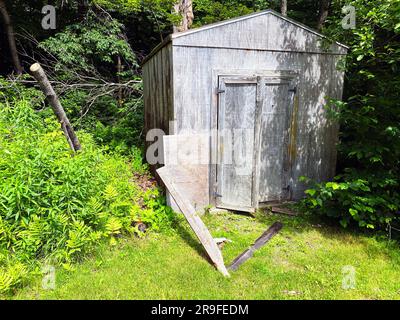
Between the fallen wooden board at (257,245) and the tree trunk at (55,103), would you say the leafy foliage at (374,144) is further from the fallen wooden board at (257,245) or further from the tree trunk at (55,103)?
the tree trunk at (55,103)

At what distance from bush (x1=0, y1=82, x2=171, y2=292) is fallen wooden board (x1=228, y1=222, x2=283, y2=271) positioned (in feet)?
3.89

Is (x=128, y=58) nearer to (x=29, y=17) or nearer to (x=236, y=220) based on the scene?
(x=29, y=17)

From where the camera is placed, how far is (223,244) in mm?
3574

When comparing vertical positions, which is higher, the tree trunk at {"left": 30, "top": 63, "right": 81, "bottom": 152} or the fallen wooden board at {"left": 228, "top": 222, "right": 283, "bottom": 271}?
the tree trunk at {"left": 30, "top": 63, "right": 81, "bottom": 152}

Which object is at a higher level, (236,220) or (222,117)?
(222,117)

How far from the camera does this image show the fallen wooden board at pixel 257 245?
3.15 metres

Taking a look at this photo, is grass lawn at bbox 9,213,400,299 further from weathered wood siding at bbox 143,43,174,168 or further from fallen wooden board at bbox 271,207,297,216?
weathered wood siding at bbox 143,43,174,168

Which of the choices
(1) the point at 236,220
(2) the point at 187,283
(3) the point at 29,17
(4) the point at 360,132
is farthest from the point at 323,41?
(3) the point at 29,17

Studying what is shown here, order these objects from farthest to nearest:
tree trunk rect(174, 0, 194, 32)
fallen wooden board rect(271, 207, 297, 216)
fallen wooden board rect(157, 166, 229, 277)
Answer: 1. tree trunk rect(174, 0, 194, 32)
2. fallen wooden board rect(271, 207, 297, 216)
3. fallen wooden board rect(157, 166, 229, 277)

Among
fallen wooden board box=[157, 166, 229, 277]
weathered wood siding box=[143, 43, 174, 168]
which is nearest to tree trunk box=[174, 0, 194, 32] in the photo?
weathered wood siding box=[143, 43, 174, 168]

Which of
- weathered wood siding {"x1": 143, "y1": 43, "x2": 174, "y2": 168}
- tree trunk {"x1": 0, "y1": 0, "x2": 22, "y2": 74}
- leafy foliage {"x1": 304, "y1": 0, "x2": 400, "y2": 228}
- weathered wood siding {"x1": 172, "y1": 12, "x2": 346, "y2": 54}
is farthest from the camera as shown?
tree trunk {"x1": 0, "y1": 0, "x2": 22, "y2": 74}

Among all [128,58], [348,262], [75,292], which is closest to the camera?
[75,292]

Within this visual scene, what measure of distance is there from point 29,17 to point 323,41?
9070 mm

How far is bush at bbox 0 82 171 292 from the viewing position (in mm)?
2762
